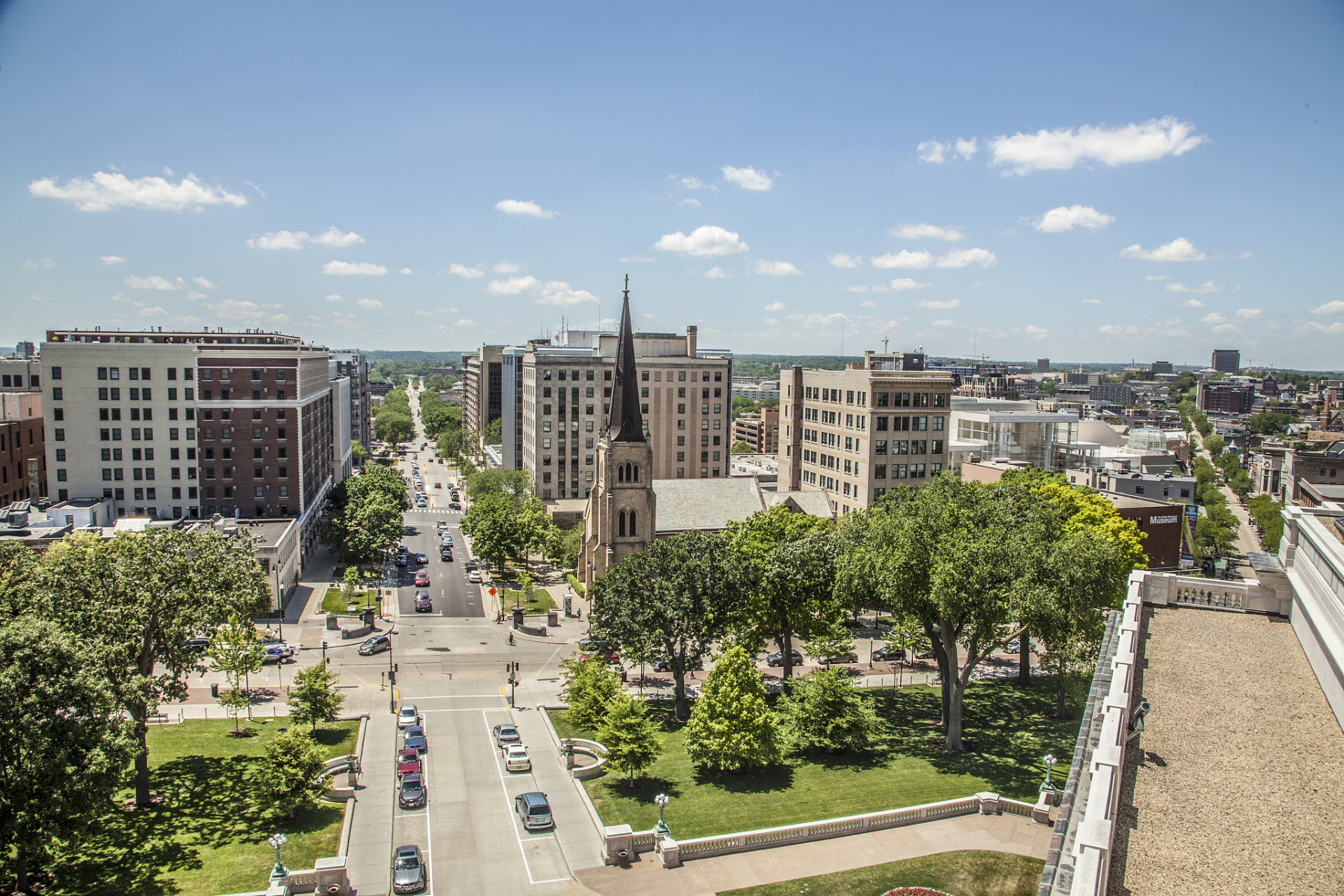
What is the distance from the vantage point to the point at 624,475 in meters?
77.1

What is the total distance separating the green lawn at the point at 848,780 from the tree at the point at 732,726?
5.14 ft

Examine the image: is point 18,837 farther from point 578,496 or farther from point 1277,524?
point 1277,524

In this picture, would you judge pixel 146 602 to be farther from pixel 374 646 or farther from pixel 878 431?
pixel 878 431

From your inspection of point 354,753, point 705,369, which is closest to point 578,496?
point 705,369

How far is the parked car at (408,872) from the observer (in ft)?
104

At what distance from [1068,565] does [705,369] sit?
8023 centimetres

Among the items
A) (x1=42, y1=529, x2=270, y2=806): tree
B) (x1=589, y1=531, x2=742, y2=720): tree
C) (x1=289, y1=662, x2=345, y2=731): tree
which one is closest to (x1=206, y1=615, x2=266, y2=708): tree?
(x1=289, y1=662, x2=345, y2=731): tree

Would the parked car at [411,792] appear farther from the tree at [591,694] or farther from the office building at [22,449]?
the office building at [22,449]

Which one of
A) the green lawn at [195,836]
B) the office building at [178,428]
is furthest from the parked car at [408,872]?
the office building at [178,428]

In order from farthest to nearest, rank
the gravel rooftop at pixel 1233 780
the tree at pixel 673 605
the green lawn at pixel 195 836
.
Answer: the tree at pixel 673 605
the green lawn at pixel 195 836
the gravel rooftop at pixel 1233 780

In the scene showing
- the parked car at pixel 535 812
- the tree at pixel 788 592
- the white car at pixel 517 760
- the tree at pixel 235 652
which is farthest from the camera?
the tree at pixel 788 592

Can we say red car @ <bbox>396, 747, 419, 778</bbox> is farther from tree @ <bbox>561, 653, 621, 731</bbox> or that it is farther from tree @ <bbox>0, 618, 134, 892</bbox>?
tree @ <bbox>0, 618, 134, 892</bbox>

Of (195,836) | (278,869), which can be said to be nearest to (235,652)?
(195,836)

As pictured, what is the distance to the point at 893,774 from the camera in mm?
41750
